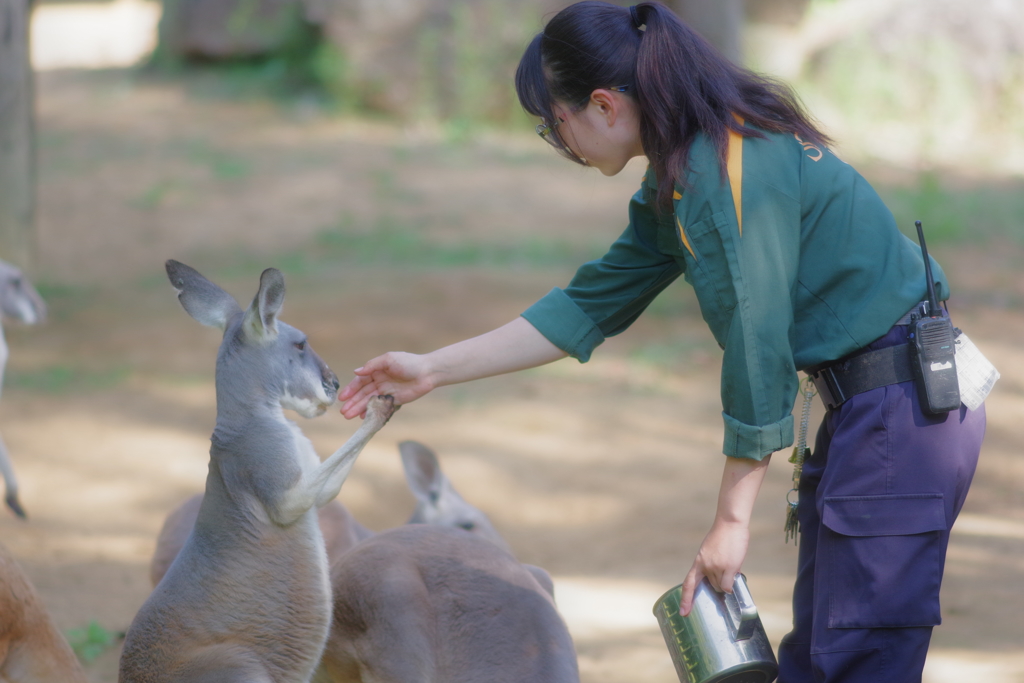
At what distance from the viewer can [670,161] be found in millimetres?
1942

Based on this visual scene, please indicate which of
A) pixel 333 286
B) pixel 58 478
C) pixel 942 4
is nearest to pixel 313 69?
pixel 333 286

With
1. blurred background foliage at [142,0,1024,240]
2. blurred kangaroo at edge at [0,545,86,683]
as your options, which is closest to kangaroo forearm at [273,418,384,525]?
blurred kangaroo at edge at [0,545,86,683]

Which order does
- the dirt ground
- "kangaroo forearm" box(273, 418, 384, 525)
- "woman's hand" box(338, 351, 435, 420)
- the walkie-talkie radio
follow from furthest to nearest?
the dirt ground < "woman's hand" box(338, 351, 435, 420) < "kangaroo forearm" box(273, 418, 384, 525) < the walkie-talkie radio

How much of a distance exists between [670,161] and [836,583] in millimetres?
917

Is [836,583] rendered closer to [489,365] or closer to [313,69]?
[489,365]

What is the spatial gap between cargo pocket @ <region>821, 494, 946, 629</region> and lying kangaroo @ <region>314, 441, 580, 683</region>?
0.65 meters

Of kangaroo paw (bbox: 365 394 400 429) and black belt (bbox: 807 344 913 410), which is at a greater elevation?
black belt (bbox: 807 344 913 410)

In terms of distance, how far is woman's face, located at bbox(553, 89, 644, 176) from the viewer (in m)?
2.01

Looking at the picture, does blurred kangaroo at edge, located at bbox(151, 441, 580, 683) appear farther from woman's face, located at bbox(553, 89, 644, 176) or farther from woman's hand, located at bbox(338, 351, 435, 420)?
woman's face, located at bbox(553, 89, 644, 176)

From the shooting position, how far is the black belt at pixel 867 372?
2002 mm

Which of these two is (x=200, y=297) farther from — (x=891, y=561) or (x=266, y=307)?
(x=891, y=561)

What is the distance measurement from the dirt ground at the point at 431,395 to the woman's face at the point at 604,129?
5.48 ft

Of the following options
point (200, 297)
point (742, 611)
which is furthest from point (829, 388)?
point (200, 297)

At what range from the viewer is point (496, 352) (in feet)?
8.08
